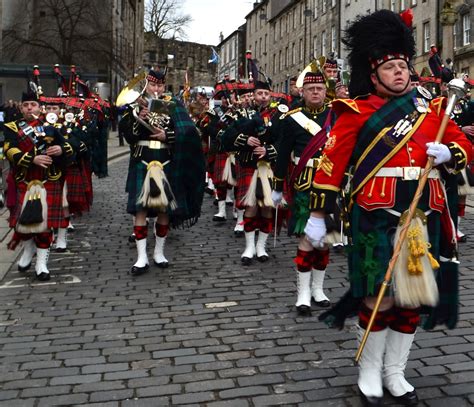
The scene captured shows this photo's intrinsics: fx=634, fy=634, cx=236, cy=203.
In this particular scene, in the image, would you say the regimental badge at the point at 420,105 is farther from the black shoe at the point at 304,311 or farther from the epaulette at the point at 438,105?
the black shoe at the point at 304,311

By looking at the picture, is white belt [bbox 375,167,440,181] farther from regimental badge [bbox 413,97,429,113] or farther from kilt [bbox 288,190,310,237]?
kilt [bbox 288,190,310,237]

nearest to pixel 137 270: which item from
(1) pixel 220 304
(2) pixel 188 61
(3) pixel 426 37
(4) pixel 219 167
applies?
(1) pixel 220 304

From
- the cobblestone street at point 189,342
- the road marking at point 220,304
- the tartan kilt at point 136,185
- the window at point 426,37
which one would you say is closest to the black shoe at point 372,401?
the cobblestone street at point 189,342

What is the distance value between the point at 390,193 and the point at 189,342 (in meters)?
2.05

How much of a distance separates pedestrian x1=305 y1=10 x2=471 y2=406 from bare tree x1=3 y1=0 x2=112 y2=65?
34.1 metres

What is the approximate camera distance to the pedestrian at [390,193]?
3.50 metres

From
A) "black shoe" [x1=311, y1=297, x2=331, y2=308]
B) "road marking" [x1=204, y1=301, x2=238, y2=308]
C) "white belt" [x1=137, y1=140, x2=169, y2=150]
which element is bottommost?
"road marking" [x1=204, y1=301, x2=238, y2=308]

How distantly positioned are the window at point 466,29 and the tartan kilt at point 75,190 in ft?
100

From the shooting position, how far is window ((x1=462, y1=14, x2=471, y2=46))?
113 feet

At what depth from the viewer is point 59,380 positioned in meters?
4.09

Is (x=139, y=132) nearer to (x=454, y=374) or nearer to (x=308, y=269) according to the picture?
(x=308, y=269)

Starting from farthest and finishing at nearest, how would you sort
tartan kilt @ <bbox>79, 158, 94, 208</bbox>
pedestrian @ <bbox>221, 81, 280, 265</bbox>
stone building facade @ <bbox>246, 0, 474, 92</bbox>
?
stone building facade @ <bbox>246, 0, 474, 92</bbox> < tartan kilt @ <bbox>79, 158, 94, 208</bbox> < pedestrian @ <bbox>221, 81, 280, 265</bbox>

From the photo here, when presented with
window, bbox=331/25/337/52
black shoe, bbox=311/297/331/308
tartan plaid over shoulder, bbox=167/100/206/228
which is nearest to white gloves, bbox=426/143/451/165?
black shoe, bbox=311/297/331/308

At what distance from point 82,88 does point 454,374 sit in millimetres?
8970
